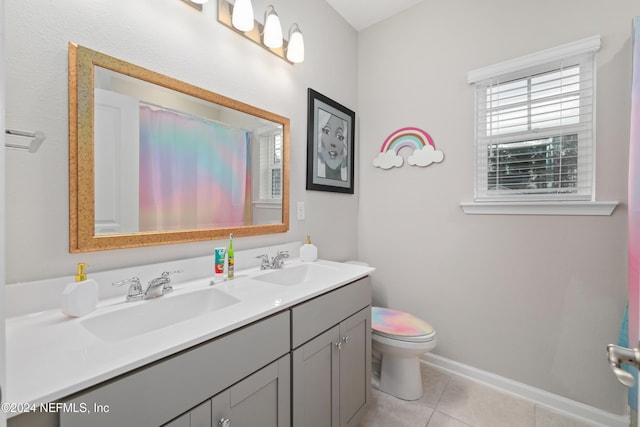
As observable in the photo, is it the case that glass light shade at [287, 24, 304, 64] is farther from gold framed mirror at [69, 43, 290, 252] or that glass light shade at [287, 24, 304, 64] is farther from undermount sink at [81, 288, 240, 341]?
undermount sink at [81, 288, 240, 341]

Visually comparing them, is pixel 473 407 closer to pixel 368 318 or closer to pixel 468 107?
pixel 368 318

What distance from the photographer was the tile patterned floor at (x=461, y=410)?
4.98ft

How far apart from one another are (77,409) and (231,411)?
40 centimetres

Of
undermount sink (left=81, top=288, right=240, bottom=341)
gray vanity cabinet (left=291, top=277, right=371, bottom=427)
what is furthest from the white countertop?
gray vanity cabinet (left=291, top=277, right=371, bottom=427)

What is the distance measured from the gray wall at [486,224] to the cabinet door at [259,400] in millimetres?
1449

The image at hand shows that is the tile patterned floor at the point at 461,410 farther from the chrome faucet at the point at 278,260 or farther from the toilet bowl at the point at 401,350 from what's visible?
the chrome faucet at the point at 278,260

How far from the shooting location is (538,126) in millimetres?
1696

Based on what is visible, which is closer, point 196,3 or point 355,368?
point 196,3

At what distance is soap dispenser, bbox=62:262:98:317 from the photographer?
84cm

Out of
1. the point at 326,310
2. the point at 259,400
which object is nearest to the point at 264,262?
the point at 326,310

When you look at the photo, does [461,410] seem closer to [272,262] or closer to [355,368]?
[355,368]

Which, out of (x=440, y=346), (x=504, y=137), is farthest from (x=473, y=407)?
(x=504, y=137)

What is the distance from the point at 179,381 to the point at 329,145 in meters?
1.75

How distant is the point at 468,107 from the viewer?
190 cm
